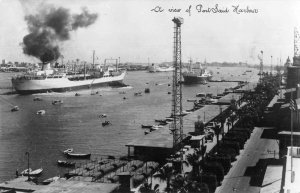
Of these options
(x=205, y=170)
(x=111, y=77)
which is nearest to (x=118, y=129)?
(x=205, y=170)

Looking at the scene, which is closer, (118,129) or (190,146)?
(190,146)

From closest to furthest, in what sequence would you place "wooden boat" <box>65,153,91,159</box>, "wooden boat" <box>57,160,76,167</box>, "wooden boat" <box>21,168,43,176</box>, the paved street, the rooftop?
the rooftop → the paved street → "wooden boat" <box>21,168,43,176</box> → "wooden boat" <box>57,160,76,167</box> → "wooden boat" <box>65,153,91,159</box>

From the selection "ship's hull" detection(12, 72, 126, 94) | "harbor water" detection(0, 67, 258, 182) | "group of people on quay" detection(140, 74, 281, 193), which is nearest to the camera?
"group of people on quay" detection(140, 74, 281, 193)

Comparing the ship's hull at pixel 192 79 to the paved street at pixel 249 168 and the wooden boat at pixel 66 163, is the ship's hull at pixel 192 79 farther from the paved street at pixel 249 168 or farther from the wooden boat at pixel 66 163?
the wooden boat at pixel 66 163

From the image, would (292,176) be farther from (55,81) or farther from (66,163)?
(55,81)

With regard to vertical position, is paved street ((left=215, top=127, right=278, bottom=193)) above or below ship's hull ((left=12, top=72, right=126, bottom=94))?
below

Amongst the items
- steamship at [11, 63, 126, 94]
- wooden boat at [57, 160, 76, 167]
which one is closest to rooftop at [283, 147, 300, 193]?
wooden boat at [57, 160, 76, 167]

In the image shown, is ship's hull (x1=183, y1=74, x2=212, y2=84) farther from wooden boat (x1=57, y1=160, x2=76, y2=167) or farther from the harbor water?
wooden boat (x1=57, y1=160, x2=76, y2=167)

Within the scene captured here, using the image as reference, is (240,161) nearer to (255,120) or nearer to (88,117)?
(255,120)
